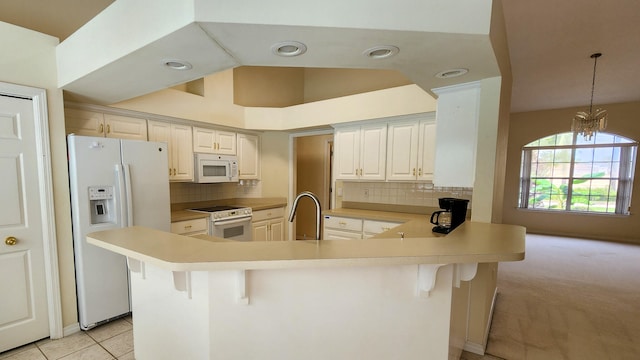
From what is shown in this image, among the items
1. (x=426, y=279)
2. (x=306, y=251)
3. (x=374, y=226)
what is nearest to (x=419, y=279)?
(x=426, y=279)

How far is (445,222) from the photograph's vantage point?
2215 mm

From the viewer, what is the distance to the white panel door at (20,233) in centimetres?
194

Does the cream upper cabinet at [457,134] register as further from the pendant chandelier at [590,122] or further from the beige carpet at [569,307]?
the pendant chandelier at [590,122]

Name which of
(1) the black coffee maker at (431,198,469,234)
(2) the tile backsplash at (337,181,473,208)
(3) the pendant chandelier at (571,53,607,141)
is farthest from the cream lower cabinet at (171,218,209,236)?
(3) the pendant chandelier at (571,53,607,141)

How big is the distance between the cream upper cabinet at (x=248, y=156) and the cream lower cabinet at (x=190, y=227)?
3.50 ft

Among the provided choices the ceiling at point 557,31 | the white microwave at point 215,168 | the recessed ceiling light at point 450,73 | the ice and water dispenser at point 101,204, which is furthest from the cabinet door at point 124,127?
the recessed ceiling light at point 450,73

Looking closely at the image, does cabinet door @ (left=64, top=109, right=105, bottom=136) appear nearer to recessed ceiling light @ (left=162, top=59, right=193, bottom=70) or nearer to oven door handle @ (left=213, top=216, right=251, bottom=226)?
oven door handle @ (left=213, top=216, right=251, bottom=226)

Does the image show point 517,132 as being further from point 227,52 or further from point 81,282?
point 81,282

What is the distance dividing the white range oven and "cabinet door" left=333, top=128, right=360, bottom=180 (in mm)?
1491

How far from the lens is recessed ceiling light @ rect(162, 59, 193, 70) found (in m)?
1.59

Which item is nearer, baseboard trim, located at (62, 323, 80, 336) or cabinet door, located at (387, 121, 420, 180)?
baseboard trim, located at (62, 323, 80, 336)

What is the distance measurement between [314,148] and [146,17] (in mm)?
4292

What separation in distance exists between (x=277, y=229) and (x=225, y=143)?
5.45ft

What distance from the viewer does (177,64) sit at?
1.64m
